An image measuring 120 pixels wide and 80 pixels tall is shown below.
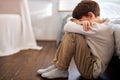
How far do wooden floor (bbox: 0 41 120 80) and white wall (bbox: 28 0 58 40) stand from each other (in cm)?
37

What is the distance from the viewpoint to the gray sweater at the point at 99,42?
4.49ft

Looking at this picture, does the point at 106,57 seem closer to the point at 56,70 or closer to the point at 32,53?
the point at 56,70

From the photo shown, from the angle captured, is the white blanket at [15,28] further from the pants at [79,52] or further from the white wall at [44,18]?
the pants at [79,52]

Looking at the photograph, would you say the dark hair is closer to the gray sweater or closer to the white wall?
the gray sweater

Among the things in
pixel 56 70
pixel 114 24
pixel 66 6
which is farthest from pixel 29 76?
pixel 66 6

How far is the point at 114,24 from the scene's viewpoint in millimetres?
1457

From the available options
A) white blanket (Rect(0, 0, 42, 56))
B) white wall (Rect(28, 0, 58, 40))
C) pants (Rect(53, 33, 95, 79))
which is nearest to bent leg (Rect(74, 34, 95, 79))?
pants (Rect(53, 33, 95, 79))

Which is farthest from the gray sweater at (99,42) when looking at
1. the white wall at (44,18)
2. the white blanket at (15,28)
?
the white wall at (44,18)

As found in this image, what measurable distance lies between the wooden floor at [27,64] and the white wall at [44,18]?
0.37 m

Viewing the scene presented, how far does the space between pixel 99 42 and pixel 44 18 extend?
172 centimetres

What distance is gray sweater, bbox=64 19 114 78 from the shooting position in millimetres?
1368

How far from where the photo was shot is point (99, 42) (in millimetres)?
1397

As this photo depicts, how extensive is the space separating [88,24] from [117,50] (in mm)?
276

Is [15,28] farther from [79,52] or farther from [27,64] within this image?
[79,52]
